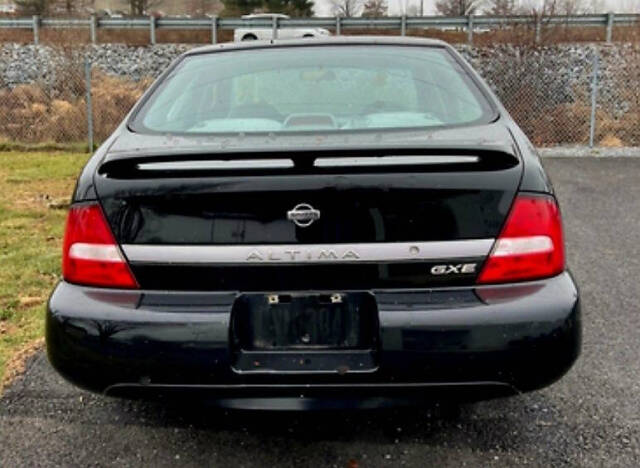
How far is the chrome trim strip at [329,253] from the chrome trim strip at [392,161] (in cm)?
25

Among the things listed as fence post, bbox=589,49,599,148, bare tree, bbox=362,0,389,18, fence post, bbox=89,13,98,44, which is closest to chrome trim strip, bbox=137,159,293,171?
fence post, bbox=589,49,599,148

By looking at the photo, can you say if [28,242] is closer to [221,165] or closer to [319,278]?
[221,165]

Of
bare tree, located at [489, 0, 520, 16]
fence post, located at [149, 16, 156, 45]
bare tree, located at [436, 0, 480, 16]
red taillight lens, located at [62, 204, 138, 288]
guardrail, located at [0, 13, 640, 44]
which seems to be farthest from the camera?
bare tree, located at [436, 0, 480, 16]

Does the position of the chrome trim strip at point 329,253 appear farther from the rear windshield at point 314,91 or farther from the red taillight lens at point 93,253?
the rear windshield at point 314,91

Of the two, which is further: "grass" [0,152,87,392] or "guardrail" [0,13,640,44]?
"guardrail" [0,13,640,44]

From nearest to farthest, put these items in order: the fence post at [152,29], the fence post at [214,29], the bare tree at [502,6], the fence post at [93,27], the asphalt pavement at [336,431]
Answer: the asphalt pavement at [336,431] → the bare tree at [502,6] → the fence post at [93,27] → the fence post at [152,29] → the fence post at [214,29]

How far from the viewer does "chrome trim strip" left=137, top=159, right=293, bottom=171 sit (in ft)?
6.79

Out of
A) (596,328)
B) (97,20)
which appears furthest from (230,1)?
(596,328)

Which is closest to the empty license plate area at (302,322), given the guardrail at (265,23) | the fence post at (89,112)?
the fence post at (89,112)

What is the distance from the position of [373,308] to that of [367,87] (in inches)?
51.4

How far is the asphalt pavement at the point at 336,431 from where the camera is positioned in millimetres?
2516

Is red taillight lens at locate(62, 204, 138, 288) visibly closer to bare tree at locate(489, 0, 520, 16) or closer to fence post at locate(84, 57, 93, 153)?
fence post at locate(84, 57, 93, 153)

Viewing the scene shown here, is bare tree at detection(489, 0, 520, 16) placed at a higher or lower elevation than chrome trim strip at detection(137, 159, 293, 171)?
higher

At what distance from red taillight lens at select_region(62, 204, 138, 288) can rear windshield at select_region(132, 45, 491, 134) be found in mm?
606
